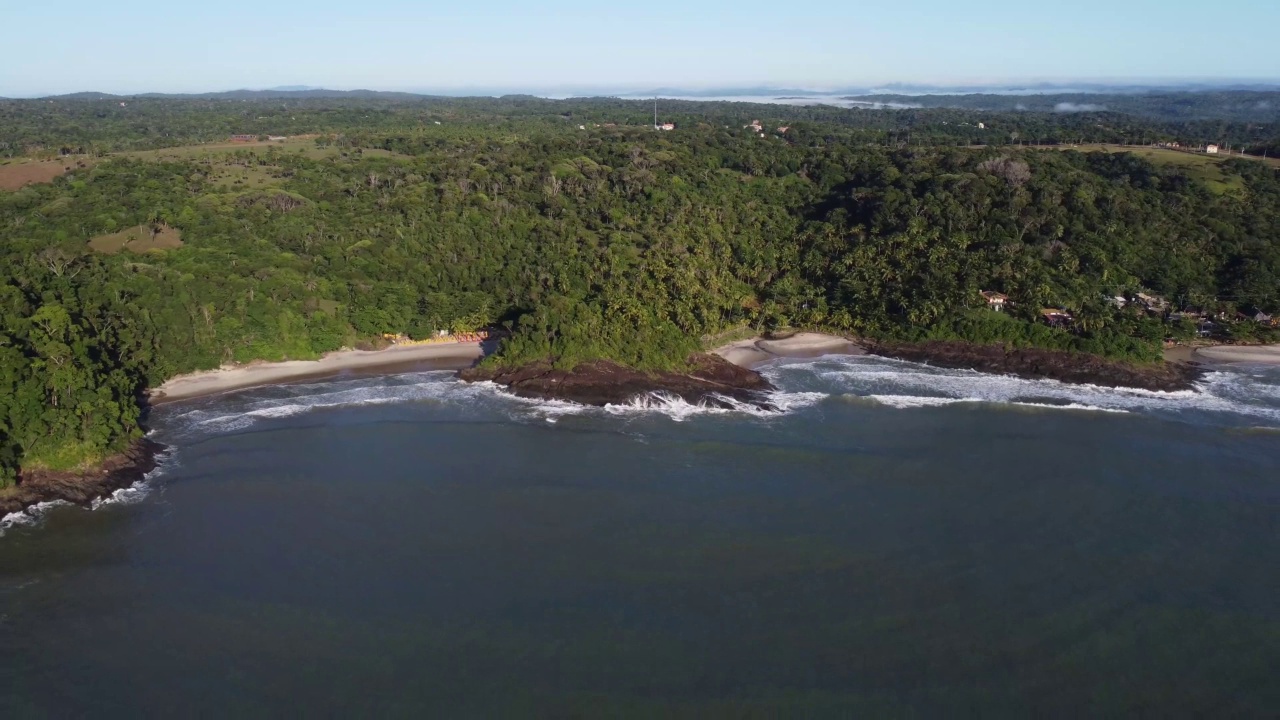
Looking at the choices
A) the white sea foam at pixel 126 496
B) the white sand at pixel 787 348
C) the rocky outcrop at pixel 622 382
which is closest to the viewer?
the white sea foam at pixel 126 496

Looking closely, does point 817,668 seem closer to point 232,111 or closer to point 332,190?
point 332,190

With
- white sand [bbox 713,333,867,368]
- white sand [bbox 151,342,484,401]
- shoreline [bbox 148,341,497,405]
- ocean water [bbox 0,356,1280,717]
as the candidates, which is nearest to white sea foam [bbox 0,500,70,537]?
ocean water [bbox 0,356,1280,717]

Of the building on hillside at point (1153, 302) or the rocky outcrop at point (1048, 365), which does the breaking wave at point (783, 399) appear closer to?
the rocky outcrop at point (1048, 365)

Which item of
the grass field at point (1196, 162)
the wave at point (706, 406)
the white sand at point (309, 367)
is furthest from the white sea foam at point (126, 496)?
the grass field at point (1196, 162)

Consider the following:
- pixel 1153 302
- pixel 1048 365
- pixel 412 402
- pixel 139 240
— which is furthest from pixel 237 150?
pixel 1153 302

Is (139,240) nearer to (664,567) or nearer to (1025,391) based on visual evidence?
(664,567)

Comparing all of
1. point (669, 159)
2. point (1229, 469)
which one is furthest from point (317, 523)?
point (669, 159)

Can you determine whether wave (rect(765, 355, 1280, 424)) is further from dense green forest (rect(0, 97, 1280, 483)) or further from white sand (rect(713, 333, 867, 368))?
dense green forest (rect(0, 97, 1280, 483))
